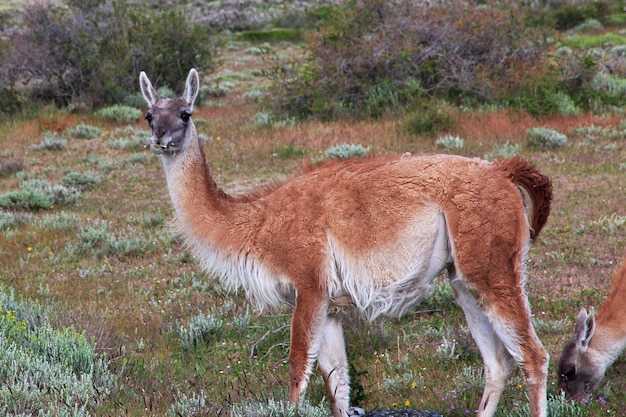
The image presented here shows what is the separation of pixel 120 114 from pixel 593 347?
14.3m

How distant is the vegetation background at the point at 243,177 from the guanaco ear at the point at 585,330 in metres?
0.40

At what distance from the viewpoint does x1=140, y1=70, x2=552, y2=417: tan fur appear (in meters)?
4.36

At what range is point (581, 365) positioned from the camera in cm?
525

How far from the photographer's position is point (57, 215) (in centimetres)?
1052

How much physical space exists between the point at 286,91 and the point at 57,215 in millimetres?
7542

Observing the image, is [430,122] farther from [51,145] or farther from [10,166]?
[10,166]

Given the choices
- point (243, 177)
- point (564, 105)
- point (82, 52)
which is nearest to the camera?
point (243, 177)

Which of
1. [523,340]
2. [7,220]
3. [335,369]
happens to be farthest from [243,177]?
[523,340]

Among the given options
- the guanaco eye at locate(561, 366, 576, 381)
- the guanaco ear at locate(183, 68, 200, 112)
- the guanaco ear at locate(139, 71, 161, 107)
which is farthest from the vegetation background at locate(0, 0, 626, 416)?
the guanaco ear at locate(183, 68, 200, 112)

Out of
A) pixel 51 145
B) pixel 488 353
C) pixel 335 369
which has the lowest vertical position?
pixel 51 145

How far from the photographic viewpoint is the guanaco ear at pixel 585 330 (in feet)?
17.4

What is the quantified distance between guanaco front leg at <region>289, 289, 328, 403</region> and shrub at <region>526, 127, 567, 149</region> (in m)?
9.10

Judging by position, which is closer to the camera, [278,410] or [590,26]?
[278,410]

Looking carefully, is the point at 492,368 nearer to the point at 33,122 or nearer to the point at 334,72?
the point at 334,72
